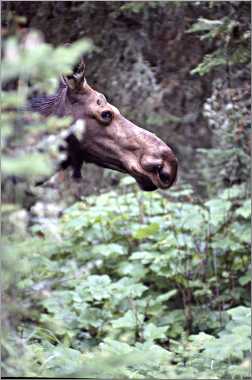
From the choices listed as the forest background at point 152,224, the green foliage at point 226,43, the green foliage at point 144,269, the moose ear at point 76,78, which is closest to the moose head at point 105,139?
the moose ear at point 76,78

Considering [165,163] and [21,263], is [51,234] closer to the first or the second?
[165,163]

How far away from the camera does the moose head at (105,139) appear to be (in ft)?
13.3

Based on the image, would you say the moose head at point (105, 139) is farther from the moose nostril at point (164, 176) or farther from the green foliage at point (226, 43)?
the green foliage at point (226, 43)

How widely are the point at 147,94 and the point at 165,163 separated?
14.2 feet

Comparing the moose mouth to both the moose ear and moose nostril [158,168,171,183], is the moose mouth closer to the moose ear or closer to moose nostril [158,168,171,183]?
moose nostril [158,168,171,183]

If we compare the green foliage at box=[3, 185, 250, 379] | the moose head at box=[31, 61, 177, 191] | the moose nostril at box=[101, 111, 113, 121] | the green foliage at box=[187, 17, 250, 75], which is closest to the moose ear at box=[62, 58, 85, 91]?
the moose head at box=[31, 61, 177, 191]

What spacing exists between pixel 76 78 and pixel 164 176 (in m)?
0.70

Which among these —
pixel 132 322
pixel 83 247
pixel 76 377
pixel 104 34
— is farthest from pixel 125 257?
pixel 76 377

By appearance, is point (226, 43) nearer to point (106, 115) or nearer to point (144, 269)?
point (106, 115)

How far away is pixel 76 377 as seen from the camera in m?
2.02

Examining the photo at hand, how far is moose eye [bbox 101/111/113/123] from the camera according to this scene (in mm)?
4182

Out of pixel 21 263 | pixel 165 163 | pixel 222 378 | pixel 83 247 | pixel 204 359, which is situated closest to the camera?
pixel 21 263

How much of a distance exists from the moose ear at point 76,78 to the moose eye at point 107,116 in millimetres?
188

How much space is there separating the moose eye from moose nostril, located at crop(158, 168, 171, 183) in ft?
1.38
